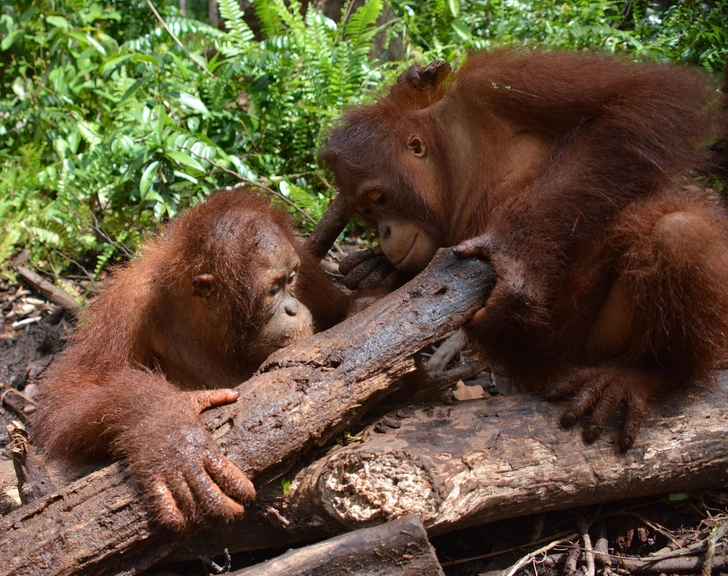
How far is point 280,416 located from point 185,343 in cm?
102

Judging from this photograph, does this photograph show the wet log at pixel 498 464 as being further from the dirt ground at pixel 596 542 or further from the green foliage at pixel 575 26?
the green foliage at pixel 575 26

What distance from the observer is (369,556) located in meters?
2.21

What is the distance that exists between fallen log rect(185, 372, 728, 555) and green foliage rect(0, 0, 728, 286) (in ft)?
7.11

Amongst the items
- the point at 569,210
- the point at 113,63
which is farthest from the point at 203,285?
the point at 113,63

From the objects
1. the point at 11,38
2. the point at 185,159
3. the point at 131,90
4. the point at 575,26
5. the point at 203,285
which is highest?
the point at 11,38

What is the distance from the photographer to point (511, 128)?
131 inches

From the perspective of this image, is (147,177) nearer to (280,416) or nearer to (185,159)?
(185,159)

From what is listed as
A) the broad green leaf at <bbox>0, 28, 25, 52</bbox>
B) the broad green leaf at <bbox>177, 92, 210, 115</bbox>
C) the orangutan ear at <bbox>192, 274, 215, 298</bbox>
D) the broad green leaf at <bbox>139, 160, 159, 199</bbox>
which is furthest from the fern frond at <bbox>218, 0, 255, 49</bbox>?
the orangutan ear at <bbox>192, 274, 215, 298</bbox>

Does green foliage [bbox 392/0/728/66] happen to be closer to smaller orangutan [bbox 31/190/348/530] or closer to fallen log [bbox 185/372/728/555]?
smaller orangutan [bbox 31/190/348/530]

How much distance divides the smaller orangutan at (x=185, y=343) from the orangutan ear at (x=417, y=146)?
0.68 meters

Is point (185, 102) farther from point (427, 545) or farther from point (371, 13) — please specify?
point (427, 545)

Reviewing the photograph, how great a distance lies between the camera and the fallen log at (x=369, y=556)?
219cm

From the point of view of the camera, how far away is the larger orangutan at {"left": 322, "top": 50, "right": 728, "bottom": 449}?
284 centimetres

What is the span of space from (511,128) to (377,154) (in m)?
0.61
